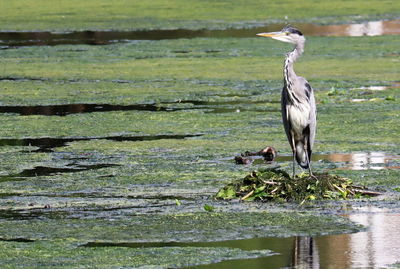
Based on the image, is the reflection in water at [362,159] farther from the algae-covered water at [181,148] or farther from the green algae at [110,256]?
the green algae at [110,256]

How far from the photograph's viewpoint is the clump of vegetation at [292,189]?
32.4 ft

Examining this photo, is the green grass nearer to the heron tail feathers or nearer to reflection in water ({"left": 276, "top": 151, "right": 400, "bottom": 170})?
reflection in water ({"left": 276, "top": 151, "right": 400, "bottom": 170})

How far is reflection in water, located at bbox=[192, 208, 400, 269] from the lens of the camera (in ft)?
24.6

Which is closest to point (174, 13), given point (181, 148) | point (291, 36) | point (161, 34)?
point (161, 34)

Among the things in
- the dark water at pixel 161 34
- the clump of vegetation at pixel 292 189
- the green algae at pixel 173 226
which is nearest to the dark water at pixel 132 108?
the clump of vegetation at pixel 292 189

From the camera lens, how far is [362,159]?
1212cm

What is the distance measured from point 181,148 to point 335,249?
5316 mm

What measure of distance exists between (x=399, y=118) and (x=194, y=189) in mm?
5347

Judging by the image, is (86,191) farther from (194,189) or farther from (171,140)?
(171,140)

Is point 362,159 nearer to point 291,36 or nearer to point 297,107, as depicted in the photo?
point 297,107

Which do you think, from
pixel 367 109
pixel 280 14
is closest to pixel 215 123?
pixel 367 109

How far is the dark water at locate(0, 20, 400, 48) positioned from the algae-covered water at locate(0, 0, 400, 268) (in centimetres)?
21

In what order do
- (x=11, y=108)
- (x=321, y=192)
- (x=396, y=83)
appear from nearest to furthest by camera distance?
(x=321, y=192)
(x=11, y=108)
(x=396, y=83)

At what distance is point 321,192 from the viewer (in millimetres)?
9930
